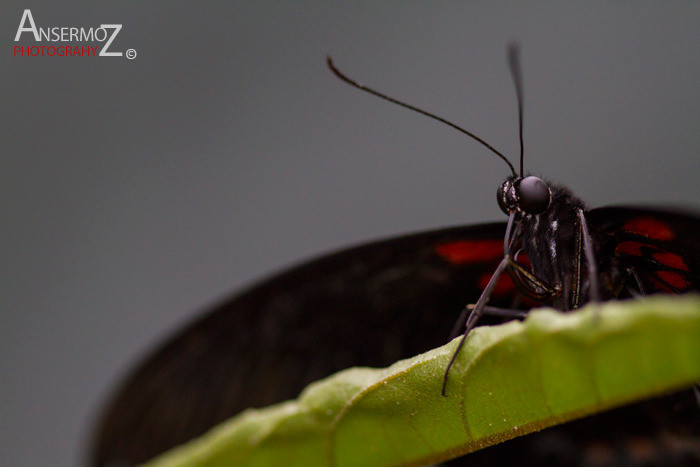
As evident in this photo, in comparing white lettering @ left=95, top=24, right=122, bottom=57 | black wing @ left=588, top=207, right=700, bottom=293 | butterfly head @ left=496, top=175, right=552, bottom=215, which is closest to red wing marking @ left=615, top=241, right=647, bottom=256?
black wing @ left=588, top=207, right=700, bottom=293

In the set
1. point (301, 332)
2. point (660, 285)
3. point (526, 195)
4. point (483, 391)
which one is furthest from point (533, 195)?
point (301, 332)

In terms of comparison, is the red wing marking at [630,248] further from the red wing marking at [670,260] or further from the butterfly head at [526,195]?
the butterfly head at [526,195]

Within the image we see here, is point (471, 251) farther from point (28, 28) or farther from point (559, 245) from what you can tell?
point (28, 28)

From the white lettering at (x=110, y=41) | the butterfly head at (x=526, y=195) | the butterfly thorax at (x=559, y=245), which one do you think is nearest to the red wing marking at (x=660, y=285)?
the butterfly thorax at (x=559, y=245)

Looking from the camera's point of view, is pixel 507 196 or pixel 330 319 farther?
pixel 330 319

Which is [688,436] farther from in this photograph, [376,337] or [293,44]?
[293,44]

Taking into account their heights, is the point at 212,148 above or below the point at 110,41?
below
